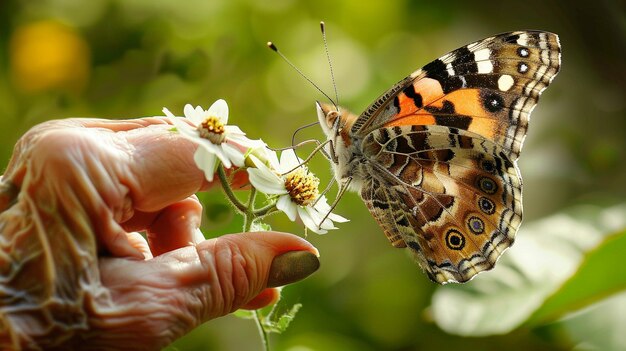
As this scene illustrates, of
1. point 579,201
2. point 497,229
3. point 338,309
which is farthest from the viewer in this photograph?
point 579,201

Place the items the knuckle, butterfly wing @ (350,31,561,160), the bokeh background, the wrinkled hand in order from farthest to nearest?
the bokeh background < butterfly wing @ (350,31,561,160) < the knuckle < the wrinkled hand

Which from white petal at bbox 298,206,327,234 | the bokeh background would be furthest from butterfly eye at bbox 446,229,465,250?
the bokeh background

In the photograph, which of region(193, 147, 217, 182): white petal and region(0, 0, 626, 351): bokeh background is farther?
region(0, 0, 626, 351): bokeh background

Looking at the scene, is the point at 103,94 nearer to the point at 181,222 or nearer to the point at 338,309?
the point at 338,309

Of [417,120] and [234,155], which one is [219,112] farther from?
[417,120]

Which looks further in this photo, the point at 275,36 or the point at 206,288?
the point at 275,36

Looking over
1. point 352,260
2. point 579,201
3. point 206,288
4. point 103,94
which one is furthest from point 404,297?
point 206,288

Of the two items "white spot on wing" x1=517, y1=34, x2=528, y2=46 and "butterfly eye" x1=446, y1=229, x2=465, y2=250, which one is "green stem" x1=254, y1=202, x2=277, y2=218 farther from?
"white spot on wing" x1=517, y1=34, x2=528, y2=46
